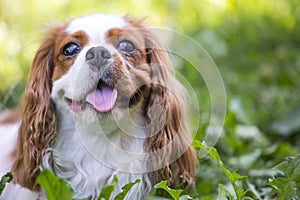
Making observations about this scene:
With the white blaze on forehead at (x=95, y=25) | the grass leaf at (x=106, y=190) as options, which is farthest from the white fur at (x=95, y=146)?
the grass leaf at (x=106, y=190)

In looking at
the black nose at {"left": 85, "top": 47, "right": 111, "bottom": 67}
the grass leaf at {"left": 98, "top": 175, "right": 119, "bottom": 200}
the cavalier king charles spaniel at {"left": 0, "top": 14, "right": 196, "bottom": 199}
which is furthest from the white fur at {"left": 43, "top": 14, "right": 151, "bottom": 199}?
the grass leaf at {"left": 98, "top": 175, "right": 119, "bottom": 200}

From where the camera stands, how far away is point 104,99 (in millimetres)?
3154

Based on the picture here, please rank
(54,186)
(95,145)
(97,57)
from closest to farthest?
(54,186)
(97,57)
(95,145)

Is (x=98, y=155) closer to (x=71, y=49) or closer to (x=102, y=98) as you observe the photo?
(x=102, y=98)

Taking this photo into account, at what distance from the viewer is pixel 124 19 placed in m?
3.45

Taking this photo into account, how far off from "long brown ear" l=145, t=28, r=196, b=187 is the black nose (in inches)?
13.1

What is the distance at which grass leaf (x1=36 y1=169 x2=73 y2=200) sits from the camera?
2723mm

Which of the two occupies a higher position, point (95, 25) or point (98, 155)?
point (95, 25)

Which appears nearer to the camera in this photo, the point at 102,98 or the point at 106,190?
the point at 106,190

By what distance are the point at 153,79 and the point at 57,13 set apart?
402 centimetres

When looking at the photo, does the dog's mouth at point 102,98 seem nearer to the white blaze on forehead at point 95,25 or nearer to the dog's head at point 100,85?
the dog's head at point 100,85

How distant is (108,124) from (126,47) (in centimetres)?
37

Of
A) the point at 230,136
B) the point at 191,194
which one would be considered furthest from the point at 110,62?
the point at 230,136

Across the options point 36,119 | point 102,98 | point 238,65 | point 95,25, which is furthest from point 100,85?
point 238,65
